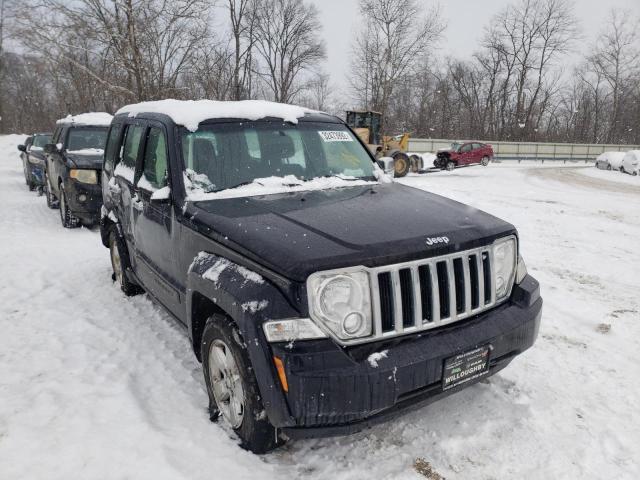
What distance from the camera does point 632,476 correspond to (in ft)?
7.98

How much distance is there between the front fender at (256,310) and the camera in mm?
2158

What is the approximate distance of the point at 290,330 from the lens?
215 cm

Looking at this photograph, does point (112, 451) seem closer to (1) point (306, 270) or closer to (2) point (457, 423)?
(1) point (306, 270)

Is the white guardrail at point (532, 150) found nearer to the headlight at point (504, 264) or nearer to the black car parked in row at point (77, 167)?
the black car parked in row at point (77, 167)

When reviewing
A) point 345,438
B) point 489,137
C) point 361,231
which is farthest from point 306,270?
point 489,137

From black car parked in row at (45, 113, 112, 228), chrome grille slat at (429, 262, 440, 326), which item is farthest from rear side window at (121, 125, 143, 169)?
black car parked in row at (45, 113, 112, 228)

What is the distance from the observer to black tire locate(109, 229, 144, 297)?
4730 millimetres

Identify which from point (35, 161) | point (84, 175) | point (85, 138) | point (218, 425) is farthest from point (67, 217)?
point (218, 425)

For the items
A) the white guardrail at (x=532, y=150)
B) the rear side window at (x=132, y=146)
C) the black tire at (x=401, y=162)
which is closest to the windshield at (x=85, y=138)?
the rear side window at (x=132, y=146)

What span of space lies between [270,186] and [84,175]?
6120mm

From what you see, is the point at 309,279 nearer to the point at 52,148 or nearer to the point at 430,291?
the point at 430,291

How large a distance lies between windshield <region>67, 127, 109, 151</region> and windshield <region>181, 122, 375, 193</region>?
696 centimetres

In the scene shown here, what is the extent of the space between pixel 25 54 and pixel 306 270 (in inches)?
776

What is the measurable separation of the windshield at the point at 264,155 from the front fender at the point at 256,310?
3.11 ft
